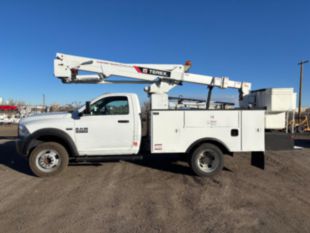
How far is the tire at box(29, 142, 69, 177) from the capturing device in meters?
5.44

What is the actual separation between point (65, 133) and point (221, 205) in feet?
12.8

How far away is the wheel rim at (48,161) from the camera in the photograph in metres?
5.49

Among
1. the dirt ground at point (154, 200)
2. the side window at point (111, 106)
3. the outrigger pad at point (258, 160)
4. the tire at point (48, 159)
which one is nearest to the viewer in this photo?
the dirt ground at point (154, 200)

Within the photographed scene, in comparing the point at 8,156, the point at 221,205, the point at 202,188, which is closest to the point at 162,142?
the point at 202,188

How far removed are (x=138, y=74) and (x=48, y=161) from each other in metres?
3.39

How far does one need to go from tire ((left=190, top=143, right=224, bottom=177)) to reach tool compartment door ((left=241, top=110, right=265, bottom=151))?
698 mm

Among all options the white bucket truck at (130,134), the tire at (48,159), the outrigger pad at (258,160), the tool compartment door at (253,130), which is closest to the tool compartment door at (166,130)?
the white bucket truck at (130,134)

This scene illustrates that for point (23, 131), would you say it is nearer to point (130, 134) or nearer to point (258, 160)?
point (130, 134)

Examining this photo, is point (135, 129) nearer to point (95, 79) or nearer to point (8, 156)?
point (95, 79)

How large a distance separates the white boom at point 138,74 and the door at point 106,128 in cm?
111

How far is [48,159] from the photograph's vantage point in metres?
5.54

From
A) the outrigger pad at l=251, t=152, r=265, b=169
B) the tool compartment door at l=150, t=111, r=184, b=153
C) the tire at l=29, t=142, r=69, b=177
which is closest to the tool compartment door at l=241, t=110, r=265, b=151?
the outrigger pad at l=251, t=152, r=265, b=169

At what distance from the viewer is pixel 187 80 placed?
6.79 meters

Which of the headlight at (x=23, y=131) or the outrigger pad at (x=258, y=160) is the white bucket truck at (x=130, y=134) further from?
the outrigger pad at (x=258, y=160)
